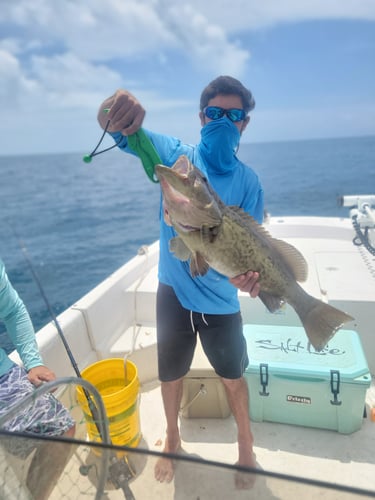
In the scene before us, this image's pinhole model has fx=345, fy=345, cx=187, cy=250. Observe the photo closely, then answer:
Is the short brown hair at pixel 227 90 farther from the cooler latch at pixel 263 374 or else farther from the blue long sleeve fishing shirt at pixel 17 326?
the cooler latch at pixel 263 374

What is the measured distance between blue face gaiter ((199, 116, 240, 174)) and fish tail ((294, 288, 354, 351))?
44.9 inches

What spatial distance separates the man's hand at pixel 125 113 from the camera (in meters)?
1.92

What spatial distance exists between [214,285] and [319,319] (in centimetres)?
78

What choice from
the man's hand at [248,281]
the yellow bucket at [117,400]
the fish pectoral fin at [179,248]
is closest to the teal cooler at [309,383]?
the yellow bucket at [117,400]

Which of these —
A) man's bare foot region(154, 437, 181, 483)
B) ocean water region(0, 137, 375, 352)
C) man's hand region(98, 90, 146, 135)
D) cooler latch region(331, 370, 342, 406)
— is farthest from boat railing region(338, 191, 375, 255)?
man's bare foot region(154, 437, 181, 483)

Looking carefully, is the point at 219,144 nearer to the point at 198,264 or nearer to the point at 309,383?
the point at 198,264

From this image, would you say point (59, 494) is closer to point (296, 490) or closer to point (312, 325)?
Result: point (296, 490)

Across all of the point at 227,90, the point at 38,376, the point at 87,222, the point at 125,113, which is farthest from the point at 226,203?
the point at 87,222

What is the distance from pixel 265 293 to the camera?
2.39 metres

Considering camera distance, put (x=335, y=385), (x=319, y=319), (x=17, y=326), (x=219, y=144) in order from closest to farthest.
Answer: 1. (x=319, y=319)
2. (x=219, y=144)
3. (x=17, y=326)
4. (x=335, y=385)

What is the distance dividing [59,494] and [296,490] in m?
0.88

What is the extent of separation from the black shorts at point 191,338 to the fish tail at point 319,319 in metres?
0.59

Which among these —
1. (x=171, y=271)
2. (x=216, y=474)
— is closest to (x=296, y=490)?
(x=216, y=474)

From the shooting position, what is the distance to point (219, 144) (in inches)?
102
